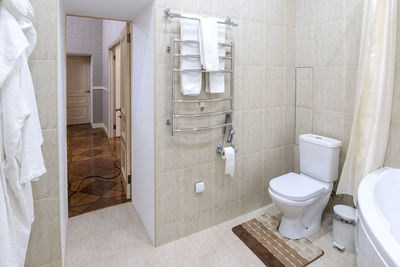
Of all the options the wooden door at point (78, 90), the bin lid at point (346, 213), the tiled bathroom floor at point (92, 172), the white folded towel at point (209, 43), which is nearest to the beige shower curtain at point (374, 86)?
the bin lid at point (346, 213)

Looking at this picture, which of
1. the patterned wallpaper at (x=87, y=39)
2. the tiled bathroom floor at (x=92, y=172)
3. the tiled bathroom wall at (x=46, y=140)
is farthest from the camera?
the patterned wallpaper at (x=87, y=39)

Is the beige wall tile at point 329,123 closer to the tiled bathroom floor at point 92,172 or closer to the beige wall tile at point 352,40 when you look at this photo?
the beige wall tile at point 352,40

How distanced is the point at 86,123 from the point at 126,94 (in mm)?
5539

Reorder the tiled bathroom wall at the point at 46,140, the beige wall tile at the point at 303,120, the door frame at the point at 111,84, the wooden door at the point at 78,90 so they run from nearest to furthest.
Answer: the tiled bathroom wall at the point at 46,140 → the beige wall tile at the point at 303,120 → the door frame at the point at 111,84 → the wooden door at the point at 78,90

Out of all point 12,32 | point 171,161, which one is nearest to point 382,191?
point 171,161

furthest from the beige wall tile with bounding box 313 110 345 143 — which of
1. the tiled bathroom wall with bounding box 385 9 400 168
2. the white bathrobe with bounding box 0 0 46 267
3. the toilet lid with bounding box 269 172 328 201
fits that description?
the white bathrobe with bounding box 0 0 46 267

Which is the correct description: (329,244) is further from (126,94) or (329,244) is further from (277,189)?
(126,94)

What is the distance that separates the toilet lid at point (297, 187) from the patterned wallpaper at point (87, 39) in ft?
19.3

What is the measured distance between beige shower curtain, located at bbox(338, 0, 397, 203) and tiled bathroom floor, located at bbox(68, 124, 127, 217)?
2.46m

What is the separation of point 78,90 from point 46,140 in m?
6.47

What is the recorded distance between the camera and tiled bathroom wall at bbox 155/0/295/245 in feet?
6.77

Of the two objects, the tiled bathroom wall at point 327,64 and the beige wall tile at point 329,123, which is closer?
the tiled bathroom wall at point 327,64

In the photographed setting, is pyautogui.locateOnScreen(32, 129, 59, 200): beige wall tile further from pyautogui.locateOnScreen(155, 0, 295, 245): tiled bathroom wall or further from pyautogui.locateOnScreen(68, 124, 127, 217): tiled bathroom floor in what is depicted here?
pyautogui.locateOnScreen(68, 124, 127, 217): tiled bathroom floor

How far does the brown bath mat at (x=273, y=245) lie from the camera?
198 cm
